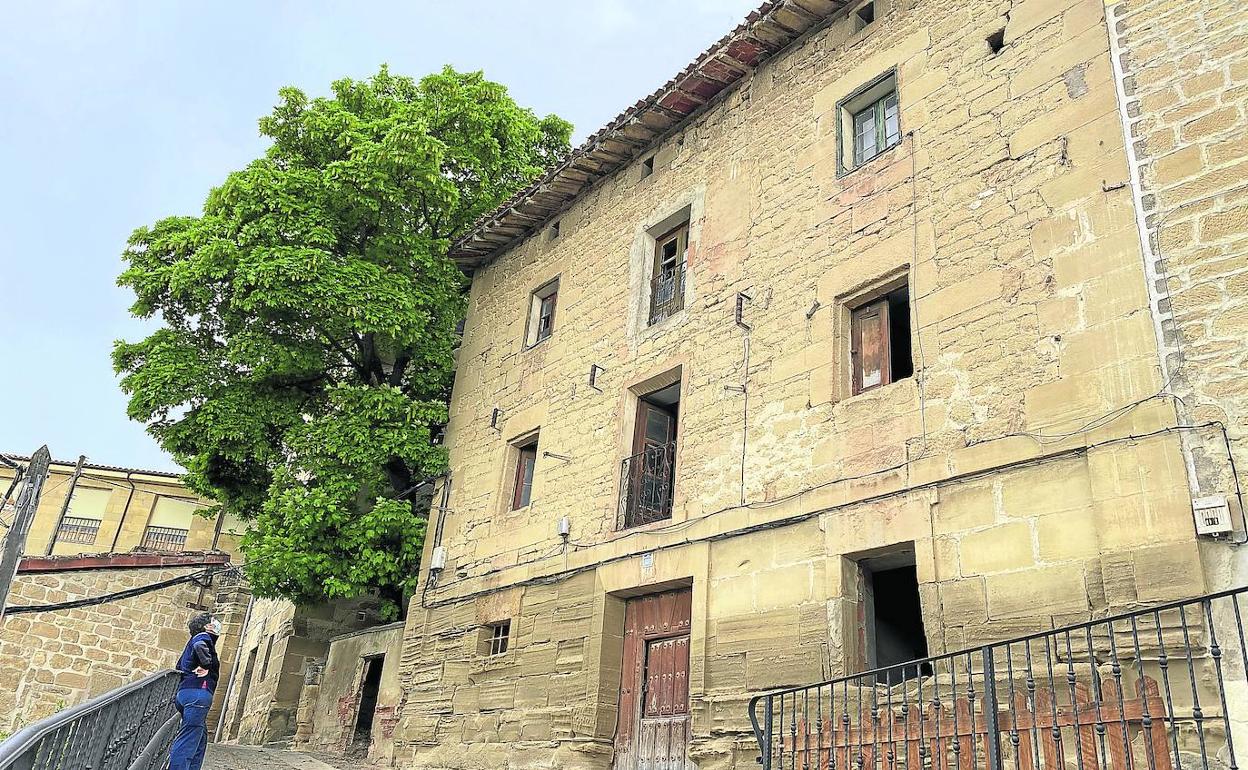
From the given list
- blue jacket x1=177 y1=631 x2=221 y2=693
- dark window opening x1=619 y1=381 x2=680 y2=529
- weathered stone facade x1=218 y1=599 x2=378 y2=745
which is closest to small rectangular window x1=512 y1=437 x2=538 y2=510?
dark window opening x1=619 y1=381 x2=680 y2=529

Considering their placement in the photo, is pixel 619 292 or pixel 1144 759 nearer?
pixel 1144 759

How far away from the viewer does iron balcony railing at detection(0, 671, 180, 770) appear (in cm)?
358

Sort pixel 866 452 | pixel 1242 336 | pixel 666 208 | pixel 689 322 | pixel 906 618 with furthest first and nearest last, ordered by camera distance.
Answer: pixel 666 208 < pixel 689 322 < pixel 906 618 < pixel 866 452 < pixel 1242 336

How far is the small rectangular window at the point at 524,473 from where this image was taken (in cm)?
1174

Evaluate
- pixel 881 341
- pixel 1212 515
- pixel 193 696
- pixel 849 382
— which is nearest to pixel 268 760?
pixel 193 696

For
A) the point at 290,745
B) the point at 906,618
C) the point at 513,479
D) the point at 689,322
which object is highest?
the point at 689,322

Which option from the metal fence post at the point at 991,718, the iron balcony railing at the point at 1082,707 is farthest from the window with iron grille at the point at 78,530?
the metal fence post at the point at 991,718

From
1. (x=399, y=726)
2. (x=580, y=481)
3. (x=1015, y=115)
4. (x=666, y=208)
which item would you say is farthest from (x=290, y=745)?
(x=1015, y=115)

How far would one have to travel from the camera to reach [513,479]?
470 inches

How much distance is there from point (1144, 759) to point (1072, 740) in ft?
1.25

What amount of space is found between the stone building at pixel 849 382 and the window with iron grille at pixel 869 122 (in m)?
0.04

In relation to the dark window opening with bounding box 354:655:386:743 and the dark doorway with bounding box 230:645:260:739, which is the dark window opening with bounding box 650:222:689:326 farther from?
the dark doorway with bounding box 230:645:260:739

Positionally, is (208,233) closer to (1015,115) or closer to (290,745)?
(290,745)

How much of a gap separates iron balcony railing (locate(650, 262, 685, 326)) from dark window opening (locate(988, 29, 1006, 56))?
397 centimetres
